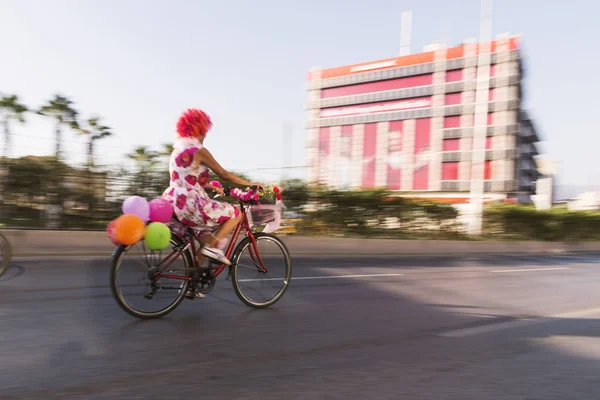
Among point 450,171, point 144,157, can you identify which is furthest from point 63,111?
point 450,171

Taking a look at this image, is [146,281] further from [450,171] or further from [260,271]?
[450,171]

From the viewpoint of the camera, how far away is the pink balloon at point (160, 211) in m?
4.43

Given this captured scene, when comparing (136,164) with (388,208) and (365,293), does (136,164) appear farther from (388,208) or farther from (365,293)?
(388,208)

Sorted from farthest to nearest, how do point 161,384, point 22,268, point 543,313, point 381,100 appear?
point 381,100 < point 22,268 < point 543,313 < point 161,384

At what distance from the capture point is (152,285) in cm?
464

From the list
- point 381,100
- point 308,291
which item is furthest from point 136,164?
point 381,100

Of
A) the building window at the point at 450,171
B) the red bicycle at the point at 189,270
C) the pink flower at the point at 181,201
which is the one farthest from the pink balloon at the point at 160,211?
the building window at the point at 450,171

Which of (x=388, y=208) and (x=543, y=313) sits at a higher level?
(x=388, y=208)

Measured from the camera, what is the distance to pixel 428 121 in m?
69.6

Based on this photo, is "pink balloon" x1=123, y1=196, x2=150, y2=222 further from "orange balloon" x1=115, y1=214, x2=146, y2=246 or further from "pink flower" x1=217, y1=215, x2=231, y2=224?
"pink flower" x1=217, y1=215, x2=231, y2=224

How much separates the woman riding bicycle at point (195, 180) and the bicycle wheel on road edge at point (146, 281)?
0.71 feet

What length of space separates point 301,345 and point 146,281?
1.64m

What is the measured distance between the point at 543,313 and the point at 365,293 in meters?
2.27

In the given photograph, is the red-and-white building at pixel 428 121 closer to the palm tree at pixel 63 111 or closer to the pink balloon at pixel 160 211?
the palm tree at pixel 63 111
